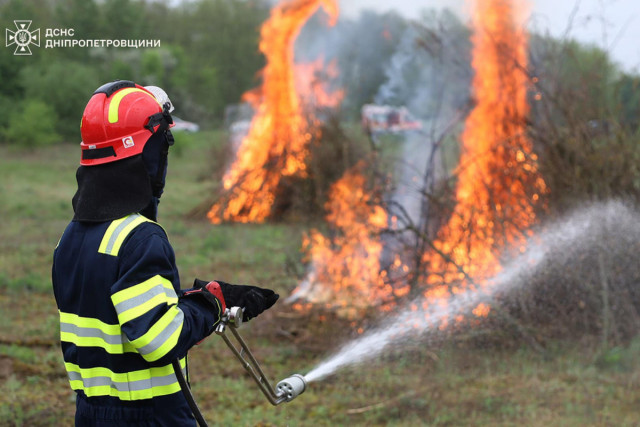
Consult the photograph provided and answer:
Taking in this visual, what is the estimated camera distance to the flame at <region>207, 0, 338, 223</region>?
41.1 feet

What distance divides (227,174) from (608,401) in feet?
34.1

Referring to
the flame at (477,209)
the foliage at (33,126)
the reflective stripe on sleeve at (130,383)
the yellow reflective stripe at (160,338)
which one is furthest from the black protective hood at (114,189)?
the foliage at (33,126)

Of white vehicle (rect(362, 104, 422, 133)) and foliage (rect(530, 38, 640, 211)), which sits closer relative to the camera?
foliage (rect(530, 38, 640, 211))

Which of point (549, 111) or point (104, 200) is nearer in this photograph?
point (104, 200)

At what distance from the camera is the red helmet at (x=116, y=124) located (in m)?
2.47

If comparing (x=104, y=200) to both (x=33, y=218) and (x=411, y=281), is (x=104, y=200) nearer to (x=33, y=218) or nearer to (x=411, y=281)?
(x=411, y=281)

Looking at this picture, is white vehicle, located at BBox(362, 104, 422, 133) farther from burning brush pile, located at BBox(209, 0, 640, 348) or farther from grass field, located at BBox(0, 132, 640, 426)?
grass field, located at BBox(0, 132, 640, 426)

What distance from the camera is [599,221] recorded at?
5867 millimetres

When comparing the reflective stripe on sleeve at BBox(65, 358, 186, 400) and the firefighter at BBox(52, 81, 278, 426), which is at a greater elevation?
the firefighter at BBox(52, 81, 278, 426)

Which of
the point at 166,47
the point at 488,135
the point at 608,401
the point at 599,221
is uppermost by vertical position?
the point at 166,47

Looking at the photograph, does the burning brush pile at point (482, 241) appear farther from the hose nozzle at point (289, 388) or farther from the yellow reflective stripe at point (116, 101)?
the yellow reflective stripe at point (116, 101)

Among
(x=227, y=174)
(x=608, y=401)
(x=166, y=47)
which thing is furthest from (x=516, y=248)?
(x=166, y=47)

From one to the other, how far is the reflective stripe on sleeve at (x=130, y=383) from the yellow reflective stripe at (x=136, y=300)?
0.25 metres

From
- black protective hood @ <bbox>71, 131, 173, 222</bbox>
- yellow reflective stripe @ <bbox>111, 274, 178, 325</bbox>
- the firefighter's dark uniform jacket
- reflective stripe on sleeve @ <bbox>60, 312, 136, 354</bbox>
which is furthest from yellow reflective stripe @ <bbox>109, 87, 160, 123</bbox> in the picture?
reflective stripe on sleeve @ <bbox>60, 312, 136, 354</bbox>
